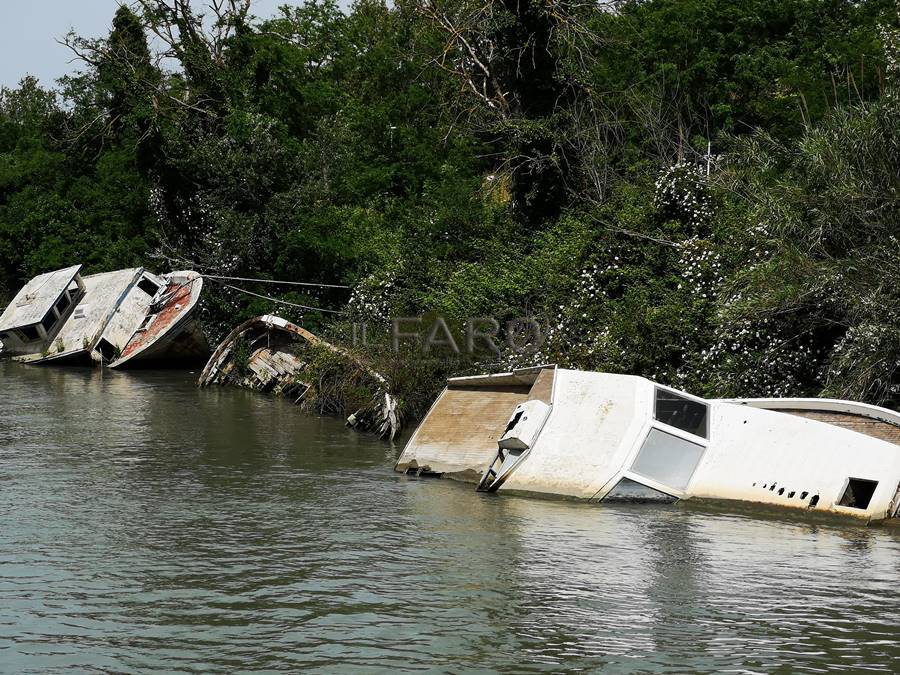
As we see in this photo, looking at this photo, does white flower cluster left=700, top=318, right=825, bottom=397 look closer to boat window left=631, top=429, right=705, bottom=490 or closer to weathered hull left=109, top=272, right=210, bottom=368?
boat window left=631, top=429, right=705, bottom=490

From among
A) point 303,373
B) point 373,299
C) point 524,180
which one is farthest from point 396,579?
point 524,180

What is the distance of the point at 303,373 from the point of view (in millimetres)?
25469

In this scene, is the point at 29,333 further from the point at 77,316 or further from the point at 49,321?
the point at 77,316

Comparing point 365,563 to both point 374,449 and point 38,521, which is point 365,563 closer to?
point 38,521

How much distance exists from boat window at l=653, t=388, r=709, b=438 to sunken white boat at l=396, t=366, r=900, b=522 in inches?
0.6

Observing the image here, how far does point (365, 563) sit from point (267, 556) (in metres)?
1.23

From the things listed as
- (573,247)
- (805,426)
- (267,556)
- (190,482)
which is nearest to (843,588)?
(805,426)

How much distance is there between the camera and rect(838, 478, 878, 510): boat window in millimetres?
13906

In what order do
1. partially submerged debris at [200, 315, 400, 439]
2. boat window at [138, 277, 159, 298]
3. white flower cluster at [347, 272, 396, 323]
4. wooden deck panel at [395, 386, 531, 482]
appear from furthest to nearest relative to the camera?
boat window at [138, 277, 159, 298] → white flower cluster at [347, 272, 396, 323] → partially submerged debris at [200, 315, 400, 439] → wooden deck panel at [395, 386, 531, 482]

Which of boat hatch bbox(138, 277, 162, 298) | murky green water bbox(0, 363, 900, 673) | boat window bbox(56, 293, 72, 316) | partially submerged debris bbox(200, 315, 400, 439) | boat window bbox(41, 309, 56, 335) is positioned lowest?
murky green water bbox(0, 363, 900, 673)

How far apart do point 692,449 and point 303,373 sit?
12.5 m

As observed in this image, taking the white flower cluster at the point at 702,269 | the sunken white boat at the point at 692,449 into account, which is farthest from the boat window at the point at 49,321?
the sunken white boat at the point at 692,449

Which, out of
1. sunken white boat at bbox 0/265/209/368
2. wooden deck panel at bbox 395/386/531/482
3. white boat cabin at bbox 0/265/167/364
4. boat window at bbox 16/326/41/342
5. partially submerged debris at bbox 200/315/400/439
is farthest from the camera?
boat window at bbox 16/326/41/342

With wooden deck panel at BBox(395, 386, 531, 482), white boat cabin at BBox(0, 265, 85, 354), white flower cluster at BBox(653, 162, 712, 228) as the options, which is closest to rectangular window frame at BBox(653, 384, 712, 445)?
wooden deck panel at BBox(395, 386, 531, 482)
